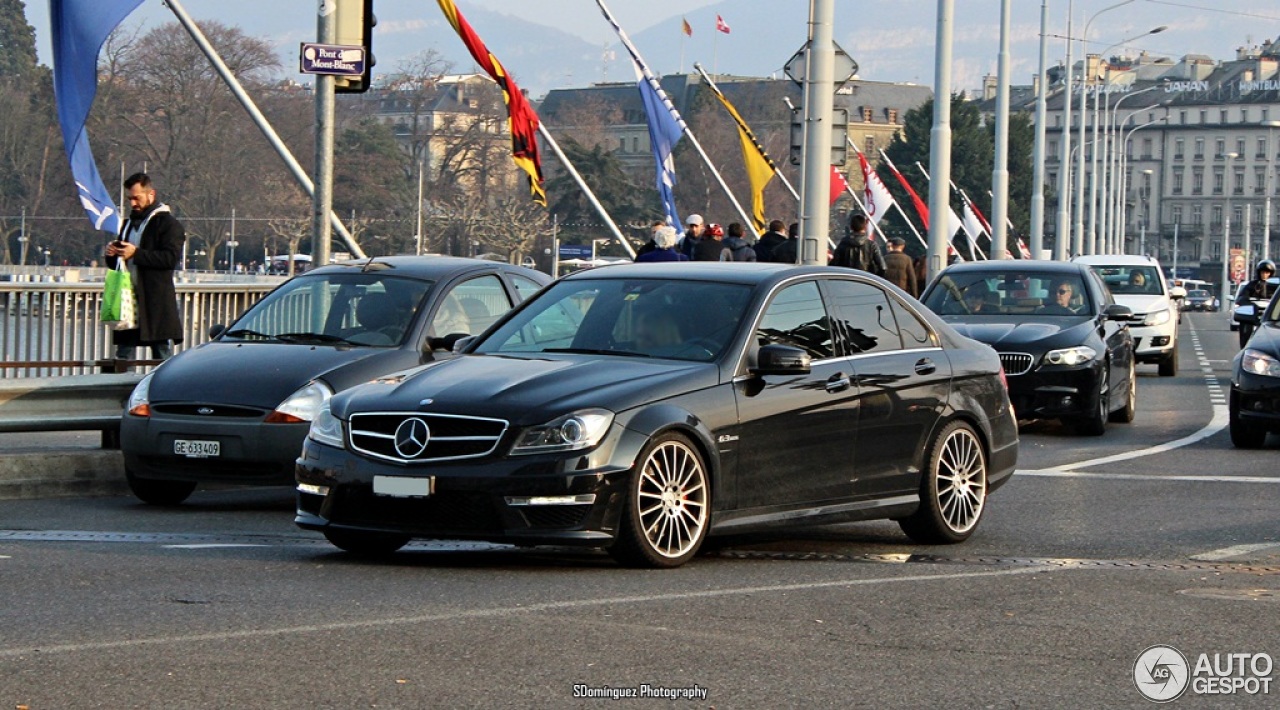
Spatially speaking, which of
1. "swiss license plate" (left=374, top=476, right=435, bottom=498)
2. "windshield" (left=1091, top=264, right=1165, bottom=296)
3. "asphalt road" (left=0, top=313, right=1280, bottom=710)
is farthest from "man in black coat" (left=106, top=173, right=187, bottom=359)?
"windshield" (left=1091, top=264, right=1165, bottom=296)

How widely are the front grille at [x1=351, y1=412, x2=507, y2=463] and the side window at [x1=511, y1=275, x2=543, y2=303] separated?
15.6 ft

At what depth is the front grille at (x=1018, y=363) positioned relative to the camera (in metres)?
18.7

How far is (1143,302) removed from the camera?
98.9 feet

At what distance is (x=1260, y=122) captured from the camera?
616 ft

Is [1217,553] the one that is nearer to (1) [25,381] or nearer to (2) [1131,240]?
(1) [25,381]

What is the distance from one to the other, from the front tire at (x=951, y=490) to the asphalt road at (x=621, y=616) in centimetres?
16

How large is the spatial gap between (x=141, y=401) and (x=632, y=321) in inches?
146

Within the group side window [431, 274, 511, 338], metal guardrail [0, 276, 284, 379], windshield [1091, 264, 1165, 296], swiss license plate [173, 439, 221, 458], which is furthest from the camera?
windshield [1091, 264, 1165, 296]

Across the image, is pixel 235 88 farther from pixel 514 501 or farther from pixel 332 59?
pixel 514 501

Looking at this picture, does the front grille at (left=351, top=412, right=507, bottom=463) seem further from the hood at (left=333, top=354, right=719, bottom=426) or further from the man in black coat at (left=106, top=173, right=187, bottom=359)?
the man in black coat at (left=106, top=173, right=187, bottom=359)

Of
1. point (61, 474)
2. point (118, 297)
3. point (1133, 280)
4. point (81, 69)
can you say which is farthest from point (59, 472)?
point (1133, 280)

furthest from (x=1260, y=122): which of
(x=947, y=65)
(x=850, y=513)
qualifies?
(x=850, y=513)

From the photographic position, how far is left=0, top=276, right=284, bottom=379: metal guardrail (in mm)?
19000

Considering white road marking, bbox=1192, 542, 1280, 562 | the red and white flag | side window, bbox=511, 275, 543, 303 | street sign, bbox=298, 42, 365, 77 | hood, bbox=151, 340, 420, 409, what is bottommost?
white road marking, bbox=1192, 542, 1280, 562
